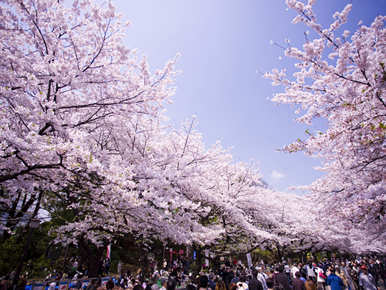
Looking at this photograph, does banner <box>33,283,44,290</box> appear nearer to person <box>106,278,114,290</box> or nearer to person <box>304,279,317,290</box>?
person <box>106,278,114,290</box>

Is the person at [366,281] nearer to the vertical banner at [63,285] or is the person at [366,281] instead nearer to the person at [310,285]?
the person at [310,285]

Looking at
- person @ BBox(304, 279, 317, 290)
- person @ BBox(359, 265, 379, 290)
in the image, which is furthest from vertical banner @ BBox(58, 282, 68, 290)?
person @ BBox(359, 265, 379, 290)

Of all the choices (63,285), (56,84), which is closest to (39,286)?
(63,285)

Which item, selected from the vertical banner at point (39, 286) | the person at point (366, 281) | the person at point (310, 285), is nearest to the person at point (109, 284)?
the vertical banner at point (39, 286)

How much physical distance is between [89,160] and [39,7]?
14.0 ft

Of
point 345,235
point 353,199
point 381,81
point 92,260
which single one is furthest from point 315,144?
point 345,235

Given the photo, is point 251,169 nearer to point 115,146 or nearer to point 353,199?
point 353,199

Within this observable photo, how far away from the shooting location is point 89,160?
425 centimetres

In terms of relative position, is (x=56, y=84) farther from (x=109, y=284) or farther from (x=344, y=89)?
(x=344, y=89)

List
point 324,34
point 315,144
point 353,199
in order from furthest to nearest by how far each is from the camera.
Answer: point 353,199, point 315,144, point 324,34

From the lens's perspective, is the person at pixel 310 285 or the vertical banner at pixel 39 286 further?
the vertical banner at pixel 39 286

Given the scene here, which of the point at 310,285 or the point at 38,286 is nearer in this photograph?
the point at 310,285

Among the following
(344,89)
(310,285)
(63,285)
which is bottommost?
(63,285)

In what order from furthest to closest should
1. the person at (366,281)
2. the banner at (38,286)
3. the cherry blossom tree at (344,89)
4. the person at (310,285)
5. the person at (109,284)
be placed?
the person at (366,281) → the banner at (38,286) → the person at (109,284) → the person at (310,285) → the cherry blossom tree at (344,89)
